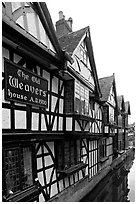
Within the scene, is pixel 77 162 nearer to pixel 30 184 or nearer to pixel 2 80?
pixel 30 184

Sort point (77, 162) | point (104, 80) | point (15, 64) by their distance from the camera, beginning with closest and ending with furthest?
point (15, 64)
point (77, 162)
point (104, 80)

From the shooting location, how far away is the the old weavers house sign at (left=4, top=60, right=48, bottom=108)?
168 inches

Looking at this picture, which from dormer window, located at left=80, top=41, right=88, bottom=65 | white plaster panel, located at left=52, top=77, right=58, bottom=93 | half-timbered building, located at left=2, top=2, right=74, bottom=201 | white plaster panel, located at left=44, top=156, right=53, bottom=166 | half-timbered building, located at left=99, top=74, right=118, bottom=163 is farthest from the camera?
half-timbered building, located at left=99, top=74, right=118, bottom=163

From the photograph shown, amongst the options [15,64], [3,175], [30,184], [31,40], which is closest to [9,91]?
[15,64]

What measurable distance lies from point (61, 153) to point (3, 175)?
311 centimetres

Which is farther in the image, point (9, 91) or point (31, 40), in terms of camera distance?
point (31, 40)

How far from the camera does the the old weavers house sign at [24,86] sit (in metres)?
4.26

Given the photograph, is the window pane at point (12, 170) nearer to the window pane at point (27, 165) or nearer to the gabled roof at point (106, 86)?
the window pane at point (27, 165)

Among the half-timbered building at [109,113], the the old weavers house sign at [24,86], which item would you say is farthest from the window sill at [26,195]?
the half-timbered building at [109,113]

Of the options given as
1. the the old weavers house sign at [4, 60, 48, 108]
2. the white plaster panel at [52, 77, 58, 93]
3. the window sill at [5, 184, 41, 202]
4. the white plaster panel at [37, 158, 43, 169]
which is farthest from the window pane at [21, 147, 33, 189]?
the white plaster panel at [52, 77, 58, 93]

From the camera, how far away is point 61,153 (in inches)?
267

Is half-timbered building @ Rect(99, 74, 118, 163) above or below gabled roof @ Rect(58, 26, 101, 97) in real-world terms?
below

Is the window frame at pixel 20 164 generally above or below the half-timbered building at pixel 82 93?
below

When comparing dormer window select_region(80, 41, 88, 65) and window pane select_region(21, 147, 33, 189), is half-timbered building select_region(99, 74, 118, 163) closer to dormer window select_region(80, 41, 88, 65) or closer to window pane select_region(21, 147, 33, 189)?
dormer window select_region(80, 41, 88, 65)
